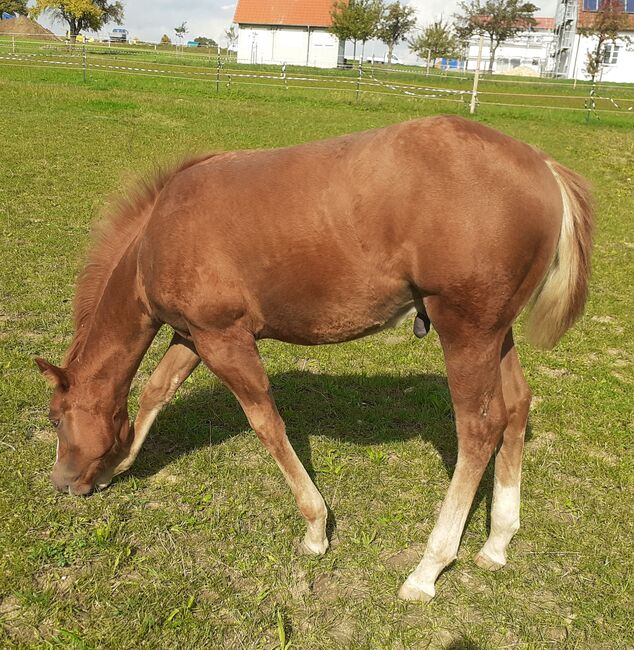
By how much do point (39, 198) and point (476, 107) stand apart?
59.3 ft

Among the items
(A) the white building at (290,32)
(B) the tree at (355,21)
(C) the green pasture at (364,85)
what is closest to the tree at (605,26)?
(C) the green pasture at (364,85)

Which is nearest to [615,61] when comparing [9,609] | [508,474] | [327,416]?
[327,416]

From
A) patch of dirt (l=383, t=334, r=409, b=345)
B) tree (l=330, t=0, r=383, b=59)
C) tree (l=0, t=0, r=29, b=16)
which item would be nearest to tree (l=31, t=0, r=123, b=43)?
tree (l=0, t=0, r=29, b=16)

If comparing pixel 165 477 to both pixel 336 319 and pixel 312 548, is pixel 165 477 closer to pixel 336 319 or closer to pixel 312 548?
pixel 312 548

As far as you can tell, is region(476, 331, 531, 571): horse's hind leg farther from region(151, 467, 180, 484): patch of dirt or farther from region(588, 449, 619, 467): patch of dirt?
region(151, 467, 180, 484): patch of dirt

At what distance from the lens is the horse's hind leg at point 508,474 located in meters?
3.04

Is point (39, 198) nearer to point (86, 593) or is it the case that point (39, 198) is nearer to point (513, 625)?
point (86, 593)

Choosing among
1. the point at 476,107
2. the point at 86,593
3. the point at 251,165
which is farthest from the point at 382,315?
the point at 476,107

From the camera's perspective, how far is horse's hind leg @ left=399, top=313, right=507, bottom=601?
103 inches

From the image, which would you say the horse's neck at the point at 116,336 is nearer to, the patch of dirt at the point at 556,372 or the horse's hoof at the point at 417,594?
the horse's hoof at the point at 417,594

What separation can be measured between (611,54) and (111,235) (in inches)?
2262

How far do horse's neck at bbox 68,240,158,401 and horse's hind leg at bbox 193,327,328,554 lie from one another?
425 mm

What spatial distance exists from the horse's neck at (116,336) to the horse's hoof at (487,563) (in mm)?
2003

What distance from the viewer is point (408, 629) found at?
2.69m
